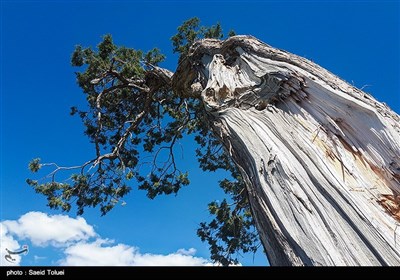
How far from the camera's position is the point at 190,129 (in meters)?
9.12

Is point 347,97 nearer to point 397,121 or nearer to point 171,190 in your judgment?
point 397,121

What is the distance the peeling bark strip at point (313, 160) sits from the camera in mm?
1932

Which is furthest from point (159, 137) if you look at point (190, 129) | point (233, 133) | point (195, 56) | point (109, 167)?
point (233, 133)

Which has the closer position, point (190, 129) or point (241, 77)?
point (241, 77)

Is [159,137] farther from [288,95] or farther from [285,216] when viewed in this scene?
[285,216]

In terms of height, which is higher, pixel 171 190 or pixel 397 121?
pixel 171 190

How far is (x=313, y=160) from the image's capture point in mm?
2422

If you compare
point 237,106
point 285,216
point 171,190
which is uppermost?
point 171,190

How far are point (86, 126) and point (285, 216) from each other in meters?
6.62

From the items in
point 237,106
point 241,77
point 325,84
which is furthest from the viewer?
point 241,77

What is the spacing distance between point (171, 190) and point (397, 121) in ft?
20.6

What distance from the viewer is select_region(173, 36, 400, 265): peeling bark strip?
1.93 metres
